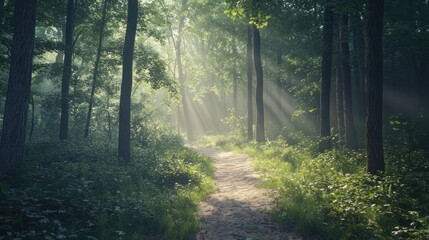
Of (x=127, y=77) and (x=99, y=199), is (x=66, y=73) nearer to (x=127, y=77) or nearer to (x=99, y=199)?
(x=127, y=77)

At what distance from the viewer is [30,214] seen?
6.33m

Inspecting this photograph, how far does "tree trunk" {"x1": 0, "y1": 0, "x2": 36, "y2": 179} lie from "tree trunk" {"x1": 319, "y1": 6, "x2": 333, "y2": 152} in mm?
11732

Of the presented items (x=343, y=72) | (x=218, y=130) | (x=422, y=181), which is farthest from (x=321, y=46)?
(x=218, y=130)

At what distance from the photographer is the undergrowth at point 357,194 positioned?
6.41 meters

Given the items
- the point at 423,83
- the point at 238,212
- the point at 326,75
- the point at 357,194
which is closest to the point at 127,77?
the point at 238,212

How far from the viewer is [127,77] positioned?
45.1 feet

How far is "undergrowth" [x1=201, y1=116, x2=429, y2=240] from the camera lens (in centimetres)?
641

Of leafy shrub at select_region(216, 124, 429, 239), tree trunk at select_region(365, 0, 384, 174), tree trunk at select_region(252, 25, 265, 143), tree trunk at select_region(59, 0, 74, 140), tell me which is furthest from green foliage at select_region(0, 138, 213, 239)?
tree trunk at select_region(252, 25, 265, 143)

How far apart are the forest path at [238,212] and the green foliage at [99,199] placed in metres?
0.44

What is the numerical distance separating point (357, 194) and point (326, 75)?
8.15 m

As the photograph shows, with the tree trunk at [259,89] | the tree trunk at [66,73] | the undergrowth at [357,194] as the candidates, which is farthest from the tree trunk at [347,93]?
the tree trunk at [66,73]

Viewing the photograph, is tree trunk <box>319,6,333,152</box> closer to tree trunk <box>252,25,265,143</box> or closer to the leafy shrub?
the leafy shrub

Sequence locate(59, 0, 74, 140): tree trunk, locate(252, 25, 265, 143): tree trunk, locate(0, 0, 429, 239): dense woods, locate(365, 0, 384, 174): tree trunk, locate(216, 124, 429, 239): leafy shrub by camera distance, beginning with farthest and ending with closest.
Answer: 1. locate(252, 25, 265, 143): tree trunk
2. locate(59, 0, 74, 140): tree trunk
3. locate(365, 0, 384, 174): tree trunk
4. locate(0, 0, 429, 239): dense woods
5. locate(216, 124, 429, 239): leafy shrub

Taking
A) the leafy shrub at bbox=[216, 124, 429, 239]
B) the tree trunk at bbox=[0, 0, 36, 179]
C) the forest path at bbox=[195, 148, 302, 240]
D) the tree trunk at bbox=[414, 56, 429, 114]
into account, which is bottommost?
the forest path at bbox=[195, 148, 302, 240]
